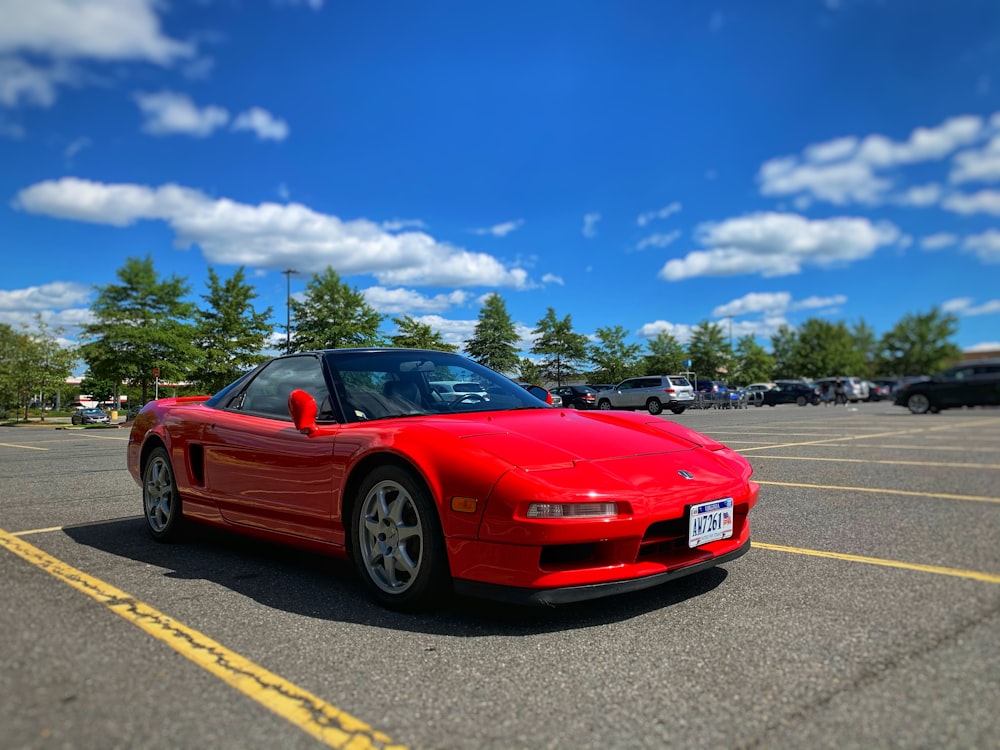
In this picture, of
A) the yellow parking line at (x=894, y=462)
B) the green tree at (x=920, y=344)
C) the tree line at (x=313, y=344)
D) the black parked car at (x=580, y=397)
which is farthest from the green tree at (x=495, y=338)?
the yellow parking line at (x=894, y=462)

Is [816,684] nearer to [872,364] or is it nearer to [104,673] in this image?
[104,673]

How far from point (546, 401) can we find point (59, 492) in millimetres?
5362

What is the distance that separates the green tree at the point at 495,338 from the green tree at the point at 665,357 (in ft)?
41.7

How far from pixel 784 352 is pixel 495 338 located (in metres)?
33.6

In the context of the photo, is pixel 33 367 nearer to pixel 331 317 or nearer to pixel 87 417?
pixel 87 417

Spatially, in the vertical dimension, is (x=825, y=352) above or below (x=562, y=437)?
above

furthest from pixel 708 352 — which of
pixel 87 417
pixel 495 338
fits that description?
pixel 87 417

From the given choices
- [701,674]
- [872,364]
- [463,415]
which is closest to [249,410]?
[463,415]

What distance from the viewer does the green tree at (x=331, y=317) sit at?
1683 inches

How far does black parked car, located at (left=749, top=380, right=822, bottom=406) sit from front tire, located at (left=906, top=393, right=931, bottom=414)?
17396 millimetres

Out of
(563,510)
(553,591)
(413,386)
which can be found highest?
(413,386)

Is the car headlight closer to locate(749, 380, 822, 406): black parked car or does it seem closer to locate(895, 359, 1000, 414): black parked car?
locate(895, 359, 1000, 414): black parked car

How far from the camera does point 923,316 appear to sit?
211 feet

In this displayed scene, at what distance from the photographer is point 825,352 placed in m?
69.9
